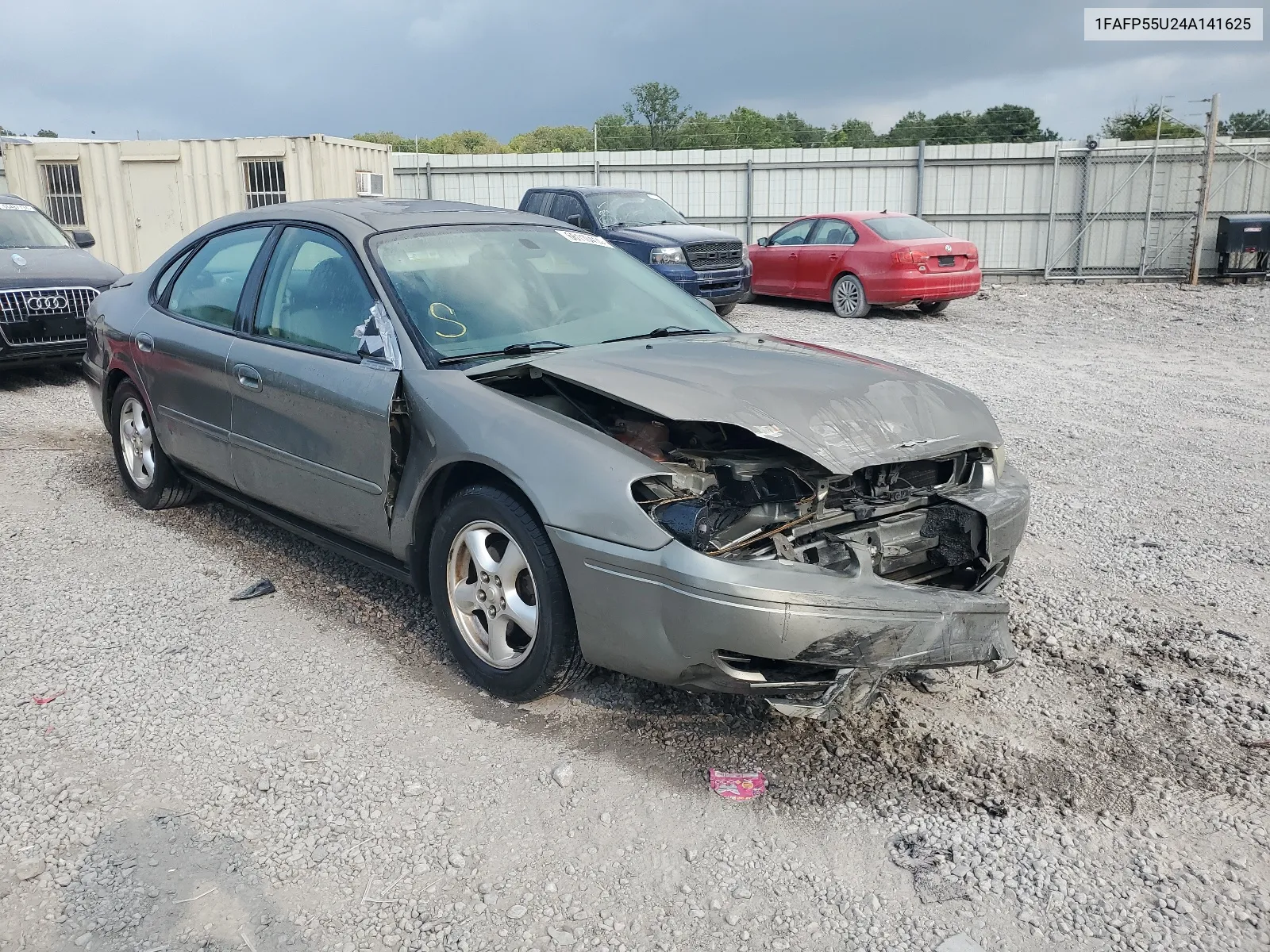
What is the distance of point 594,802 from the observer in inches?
114

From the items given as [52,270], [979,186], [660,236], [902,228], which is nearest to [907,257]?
[902,228]

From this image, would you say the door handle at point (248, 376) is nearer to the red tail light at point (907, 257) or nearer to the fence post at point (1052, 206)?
the red tail light at point (907, 257)

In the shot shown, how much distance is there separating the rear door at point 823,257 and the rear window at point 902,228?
36 cm

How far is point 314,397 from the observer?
3.96 metres

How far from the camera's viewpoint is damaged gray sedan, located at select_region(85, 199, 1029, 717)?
115 inches

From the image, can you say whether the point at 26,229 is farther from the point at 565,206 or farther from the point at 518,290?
the point at 518,290

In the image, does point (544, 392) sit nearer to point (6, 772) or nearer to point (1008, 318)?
point (6, 772)

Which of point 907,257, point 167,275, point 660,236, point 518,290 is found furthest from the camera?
point 907,257

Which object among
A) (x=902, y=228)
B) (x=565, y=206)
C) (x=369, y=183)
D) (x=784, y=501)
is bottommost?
(x=784, y=501)

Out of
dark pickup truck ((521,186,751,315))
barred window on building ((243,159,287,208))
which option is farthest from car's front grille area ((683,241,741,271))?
barred window on building ((243,159,287,208))

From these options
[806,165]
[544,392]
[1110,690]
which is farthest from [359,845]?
[806,165]

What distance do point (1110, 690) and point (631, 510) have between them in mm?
1883

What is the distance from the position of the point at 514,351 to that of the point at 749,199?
708 inches

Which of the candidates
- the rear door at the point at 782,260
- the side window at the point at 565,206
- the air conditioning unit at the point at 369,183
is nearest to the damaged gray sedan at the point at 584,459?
the side window at the point at 565,206
